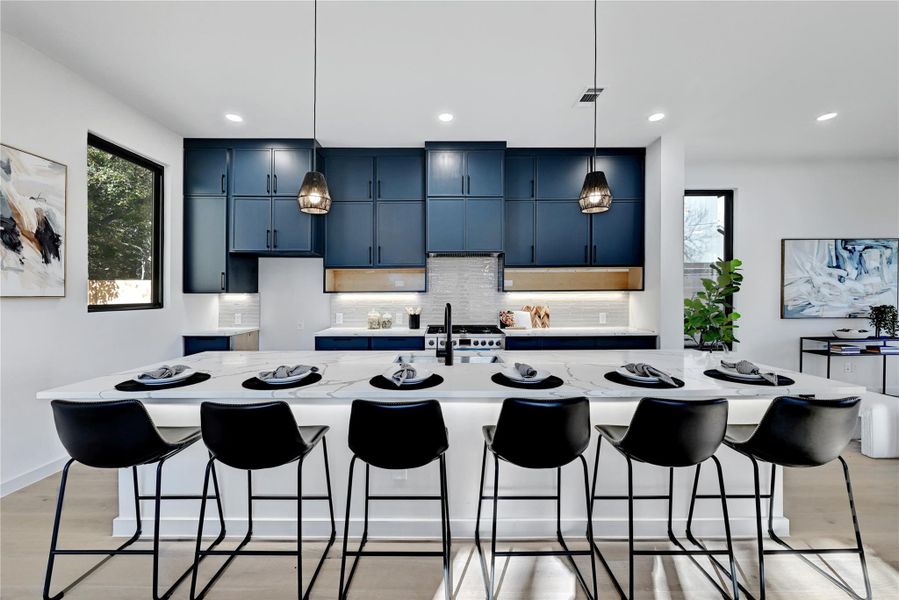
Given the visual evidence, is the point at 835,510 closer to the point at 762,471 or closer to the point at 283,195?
the point at 762,471

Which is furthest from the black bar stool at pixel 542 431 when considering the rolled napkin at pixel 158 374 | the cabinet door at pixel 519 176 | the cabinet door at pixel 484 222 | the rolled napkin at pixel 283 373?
the cabinet door at pixel 519 176

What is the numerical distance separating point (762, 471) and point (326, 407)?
2344mm

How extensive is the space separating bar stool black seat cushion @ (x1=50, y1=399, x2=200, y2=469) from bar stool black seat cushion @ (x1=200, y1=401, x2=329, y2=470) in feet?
0.79

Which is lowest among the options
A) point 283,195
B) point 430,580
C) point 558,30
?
point 430,580

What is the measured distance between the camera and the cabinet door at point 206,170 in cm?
397

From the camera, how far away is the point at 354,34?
7.63 feet

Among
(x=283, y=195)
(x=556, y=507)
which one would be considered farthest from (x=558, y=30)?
(x=283, y=195)

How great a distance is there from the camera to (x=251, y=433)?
1.50 m

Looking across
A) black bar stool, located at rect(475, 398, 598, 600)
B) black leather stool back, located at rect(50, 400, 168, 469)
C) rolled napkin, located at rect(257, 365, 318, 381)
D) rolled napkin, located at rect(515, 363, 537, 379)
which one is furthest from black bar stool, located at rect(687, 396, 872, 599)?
black leather stool back, located at rect(50, 400, 168, 469)

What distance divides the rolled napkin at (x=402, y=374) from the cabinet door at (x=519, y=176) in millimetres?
2847

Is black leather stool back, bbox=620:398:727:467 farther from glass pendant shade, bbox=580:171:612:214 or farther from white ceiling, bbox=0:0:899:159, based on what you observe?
white ceiling, bbox=0:0:899:159

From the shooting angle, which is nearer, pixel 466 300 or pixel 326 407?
pixel 326 407

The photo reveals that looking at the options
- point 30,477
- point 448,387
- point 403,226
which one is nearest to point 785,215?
point 403,226

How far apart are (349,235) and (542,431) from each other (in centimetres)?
330
